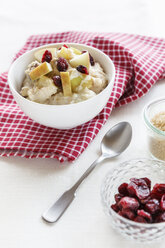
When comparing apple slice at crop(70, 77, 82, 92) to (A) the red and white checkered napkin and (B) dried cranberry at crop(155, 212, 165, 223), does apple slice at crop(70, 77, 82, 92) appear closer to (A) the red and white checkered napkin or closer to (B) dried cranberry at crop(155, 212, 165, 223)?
(A) the red and white checkered napkin

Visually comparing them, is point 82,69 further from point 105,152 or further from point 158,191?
point 158,191

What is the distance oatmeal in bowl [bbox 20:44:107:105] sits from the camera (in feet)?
5.23

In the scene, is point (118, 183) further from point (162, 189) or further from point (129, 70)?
point (129, 70)

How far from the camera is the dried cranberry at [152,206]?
3.93 feet

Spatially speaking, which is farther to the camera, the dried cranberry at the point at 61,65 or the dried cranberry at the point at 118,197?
the dried cranberry at the point at 61,65

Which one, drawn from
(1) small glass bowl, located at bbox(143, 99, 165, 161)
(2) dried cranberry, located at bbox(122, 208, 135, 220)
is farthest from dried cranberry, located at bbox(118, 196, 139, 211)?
(1) small glass bowl, located at bbox(143, 99, 165, 161)

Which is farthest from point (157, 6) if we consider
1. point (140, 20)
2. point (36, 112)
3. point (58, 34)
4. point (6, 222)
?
point (6, 222)

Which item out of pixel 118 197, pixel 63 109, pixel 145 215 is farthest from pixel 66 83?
pixel 145 215

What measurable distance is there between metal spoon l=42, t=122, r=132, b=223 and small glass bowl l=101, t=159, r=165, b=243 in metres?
0.14

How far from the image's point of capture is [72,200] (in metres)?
1.41

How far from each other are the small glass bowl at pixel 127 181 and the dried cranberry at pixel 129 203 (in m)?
0.05

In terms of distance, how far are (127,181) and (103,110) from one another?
1.58 ft

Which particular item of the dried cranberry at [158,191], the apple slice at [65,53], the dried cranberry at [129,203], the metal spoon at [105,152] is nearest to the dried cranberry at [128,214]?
the dried cranberry at [129,203]

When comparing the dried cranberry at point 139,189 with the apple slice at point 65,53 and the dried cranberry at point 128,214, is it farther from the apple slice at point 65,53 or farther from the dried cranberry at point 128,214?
the apple slice at point 65,53
